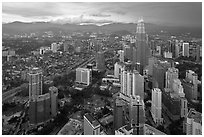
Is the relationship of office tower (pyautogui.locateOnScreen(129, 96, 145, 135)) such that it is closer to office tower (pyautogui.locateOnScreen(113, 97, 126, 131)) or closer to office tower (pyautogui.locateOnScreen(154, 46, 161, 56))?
office tower (pyautogui.locateOnScreen(113, 97, 126, 131))

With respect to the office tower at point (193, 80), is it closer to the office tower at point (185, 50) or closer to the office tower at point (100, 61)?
the office tower at point (185, 50)

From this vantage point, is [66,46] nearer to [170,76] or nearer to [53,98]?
[53,98]

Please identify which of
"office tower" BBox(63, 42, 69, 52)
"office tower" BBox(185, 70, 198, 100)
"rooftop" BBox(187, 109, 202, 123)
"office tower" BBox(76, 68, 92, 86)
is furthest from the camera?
"office tower" BBox(63, 42, 69, 52)

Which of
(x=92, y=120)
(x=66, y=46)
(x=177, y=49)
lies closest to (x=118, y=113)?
(x=92, y=120)

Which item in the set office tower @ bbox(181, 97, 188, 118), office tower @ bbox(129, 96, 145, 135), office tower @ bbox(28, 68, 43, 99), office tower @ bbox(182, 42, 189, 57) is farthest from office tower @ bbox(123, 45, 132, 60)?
office tower @ bbox(28, 68, 43, 99)

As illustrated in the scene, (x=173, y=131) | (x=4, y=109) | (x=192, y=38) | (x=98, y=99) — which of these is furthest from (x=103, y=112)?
(x=192, y=38)

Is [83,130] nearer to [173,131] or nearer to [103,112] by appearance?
[103,112]

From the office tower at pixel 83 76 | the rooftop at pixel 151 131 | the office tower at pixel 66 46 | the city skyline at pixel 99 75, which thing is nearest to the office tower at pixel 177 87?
the city skyline at pixel 99 75
